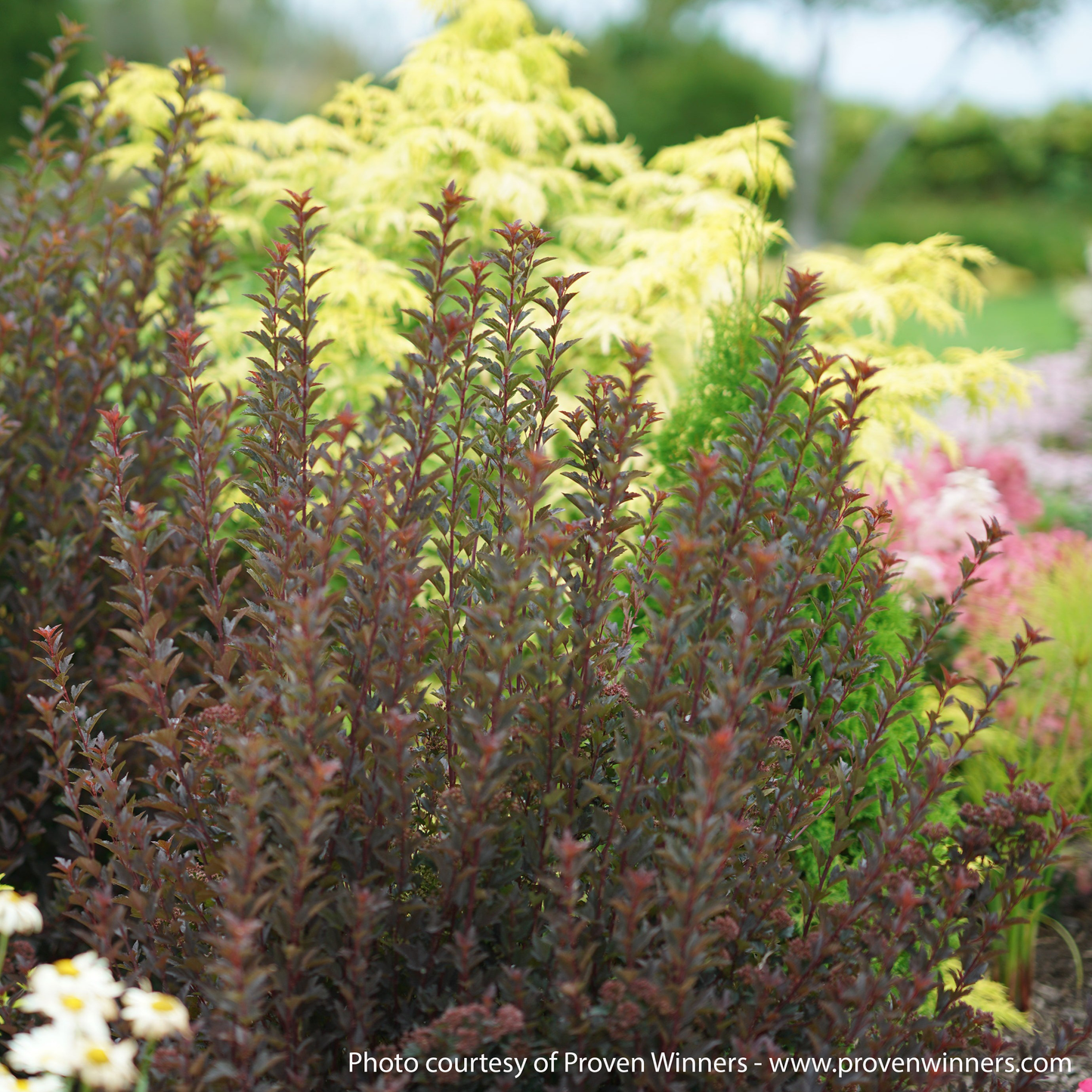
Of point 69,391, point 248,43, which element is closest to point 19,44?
point 248,43

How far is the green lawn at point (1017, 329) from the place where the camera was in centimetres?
1393

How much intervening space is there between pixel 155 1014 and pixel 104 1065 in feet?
0.28

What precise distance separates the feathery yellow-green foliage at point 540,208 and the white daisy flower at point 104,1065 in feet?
9.38

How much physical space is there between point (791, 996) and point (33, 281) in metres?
3.03

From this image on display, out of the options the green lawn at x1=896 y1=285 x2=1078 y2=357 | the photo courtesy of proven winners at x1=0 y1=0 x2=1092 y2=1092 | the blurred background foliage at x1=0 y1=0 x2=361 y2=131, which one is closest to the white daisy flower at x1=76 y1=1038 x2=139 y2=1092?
the photo courtesy of proven winners at x1=0 y1=0 x2=1092 y2=1092

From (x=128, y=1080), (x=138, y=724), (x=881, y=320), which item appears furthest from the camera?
(x=881, y=320)

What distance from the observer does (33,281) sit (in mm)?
3035

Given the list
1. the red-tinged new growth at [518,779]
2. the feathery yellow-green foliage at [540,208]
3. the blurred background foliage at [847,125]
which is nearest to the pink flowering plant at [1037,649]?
the feathery yellow-green foliage at [540,208]

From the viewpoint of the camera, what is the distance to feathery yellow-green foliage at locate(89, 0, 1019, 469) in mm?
3740

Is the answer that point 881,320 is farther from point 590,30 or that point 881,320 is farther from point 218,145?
point 590,30

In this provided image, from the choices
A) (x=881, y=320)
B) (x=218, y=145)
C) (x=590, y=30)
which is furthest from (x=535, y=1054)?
(x=590, y=30)

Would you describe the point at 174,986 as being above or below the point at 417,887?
below

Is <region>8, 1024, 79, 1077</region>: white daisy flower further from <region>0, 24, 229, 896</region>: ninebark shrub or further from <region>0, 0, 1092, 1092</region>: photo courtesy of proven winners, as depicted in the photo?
<region>0, 24, 229, 896</region>: ninebark shrub

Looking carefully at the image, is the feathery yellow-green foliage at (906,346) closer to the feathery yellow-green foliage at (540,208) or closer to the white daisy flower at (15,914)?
the feathery yellow-green foliage at (540,208)
